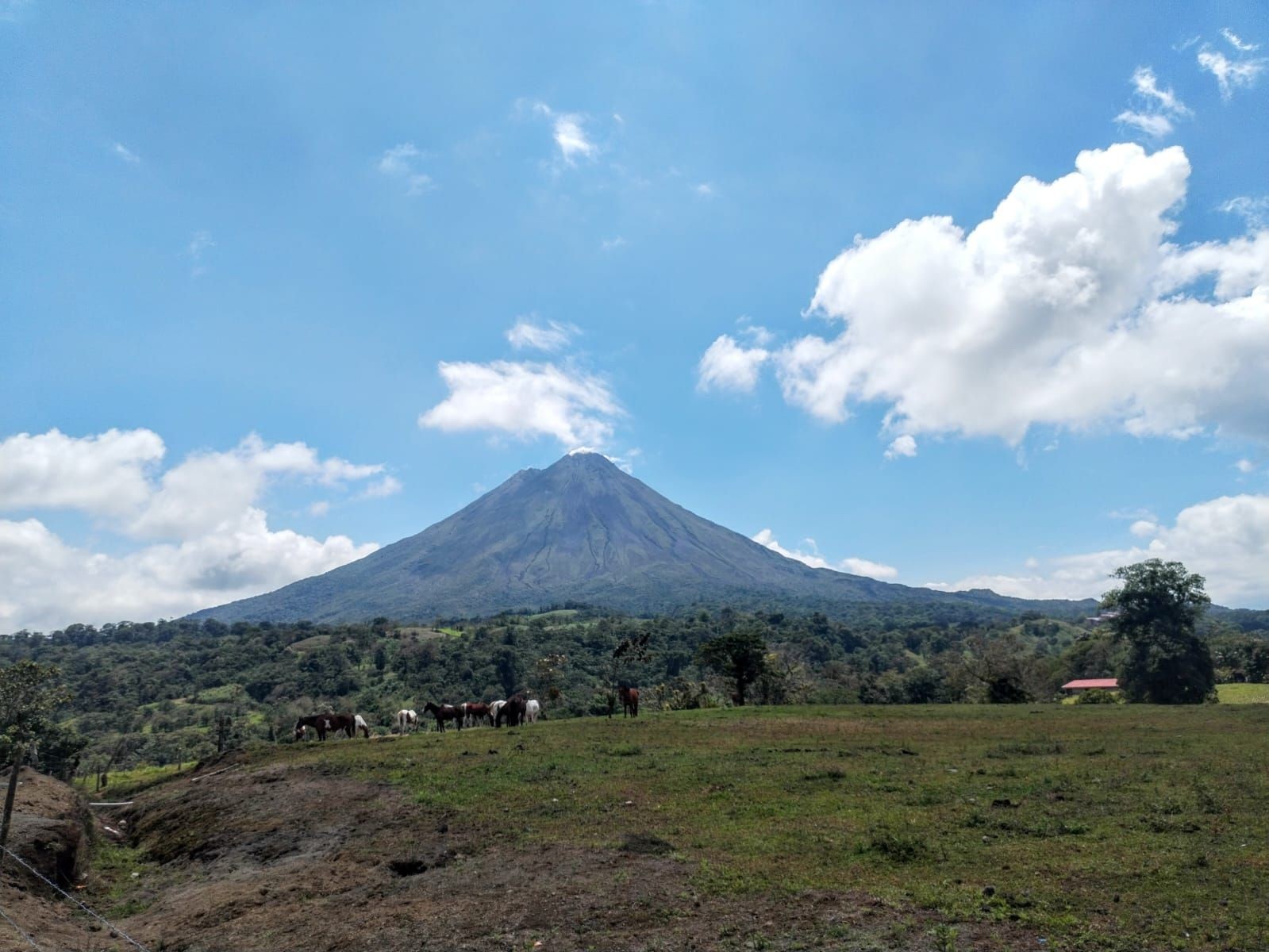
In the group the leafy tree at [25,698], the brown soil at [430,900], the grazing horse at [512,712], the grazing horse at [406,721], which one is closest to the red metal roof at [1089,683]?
the grazing horse at [512,712]

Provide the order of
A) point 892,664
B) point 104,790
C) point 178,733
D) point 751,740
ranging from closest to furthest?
point 751,740, point 104,790, point 178,733, point 892,664

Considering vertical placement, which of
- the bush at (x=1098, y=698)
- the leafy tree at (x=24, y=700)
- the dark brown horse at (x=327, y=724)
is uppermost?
the leafy tree at (x=24, y=700)

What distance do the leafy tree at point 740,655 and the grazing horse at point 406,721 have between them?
15.8 m

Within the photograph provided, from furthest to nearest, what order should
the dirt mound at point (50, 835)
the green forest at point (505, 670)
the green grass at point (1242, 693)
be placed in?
the green forest at point (505, 670)
the green grass at point (1242, 693)
the dirt mound at point (50, 835)

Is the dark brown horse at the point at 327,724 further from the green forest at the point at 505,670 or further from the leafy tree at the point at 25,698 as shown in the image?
the leafy tree at the point at 25,698

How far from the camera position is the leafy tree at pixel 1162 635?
41.2m

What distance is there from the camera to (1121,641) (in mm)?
45156

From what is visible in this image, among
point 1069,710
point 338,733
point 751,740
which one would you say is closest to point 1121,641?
point 1069,710

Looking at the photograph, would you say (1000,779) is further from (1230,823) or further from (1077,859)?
(1077,859)

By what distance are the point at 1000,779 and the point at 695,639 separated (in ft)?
308

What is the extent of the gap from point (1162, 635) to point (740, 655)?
1087 inches

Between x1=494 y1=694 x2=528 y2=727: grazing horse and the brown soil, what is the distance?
492 inches

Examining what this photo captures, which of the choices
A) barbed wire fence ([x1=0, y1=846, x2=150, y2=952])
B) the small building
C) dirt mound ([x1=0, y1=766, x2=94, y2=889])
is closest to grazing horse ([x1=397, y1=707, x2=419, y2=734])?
dirt mound ([x1=0, y1=766, x2=94, y2=889])

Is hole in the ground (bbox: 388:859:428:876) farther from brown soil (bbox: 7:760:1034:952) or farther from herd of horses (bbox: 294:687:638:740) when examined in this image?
herd of horses (bbox: 294:687:638:740)
